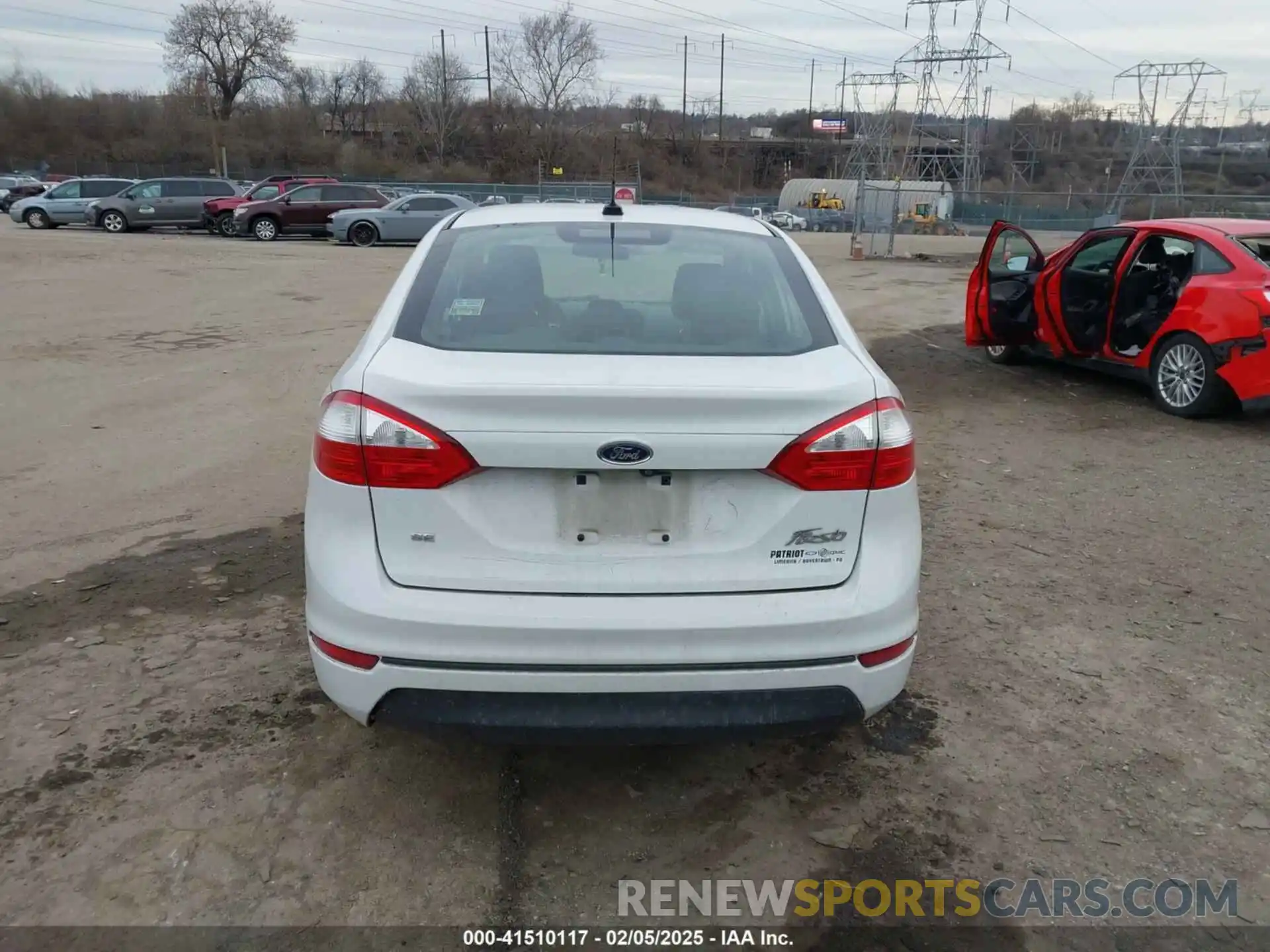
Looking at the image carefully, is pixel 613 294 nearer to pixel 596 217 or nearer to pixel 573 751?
pixel 596 217

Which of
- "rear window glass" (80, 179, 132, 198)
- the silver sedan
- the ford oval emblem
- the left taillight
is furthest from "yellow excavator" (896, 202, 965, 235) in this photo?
the left taillight

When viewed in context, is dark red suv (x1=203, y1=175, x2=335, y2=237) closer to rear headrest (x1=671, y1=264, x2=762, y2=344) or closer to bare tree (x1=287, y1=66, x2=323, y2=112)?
rear headrest (x1=671, y1=264, x2=762, y2=344)

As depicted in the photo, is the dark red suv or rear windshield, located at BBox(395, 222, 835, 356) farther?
the dark red suv

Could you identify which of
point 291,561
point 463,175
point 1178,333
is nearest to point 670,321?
point 291,561

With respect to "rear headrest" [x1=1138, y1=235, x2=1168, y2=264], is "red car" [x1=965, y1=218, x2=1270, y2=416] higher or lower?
lower

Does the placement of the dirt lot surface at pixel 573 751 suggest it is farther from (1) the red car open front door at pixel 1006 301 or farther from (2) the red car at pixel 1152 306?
(1) the red car open front door at pixel 1006 301

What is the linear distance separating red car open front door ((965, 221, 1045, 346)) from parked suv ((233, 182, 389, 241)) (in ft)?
73.3

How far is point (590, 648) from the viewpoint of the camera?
8.13ft

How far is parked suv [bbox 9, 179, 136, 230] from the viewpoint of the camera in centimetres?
3058

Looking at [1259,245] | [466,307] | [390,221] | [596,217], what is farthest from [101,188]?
[466,307]

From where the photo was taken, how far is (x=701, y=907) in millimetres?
2621

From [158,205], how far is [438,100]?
190ft

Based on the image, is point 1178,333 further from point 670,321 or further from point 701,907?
point 701,907

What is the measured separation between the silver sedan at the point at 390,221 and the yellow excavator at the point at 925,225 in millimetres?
23333
